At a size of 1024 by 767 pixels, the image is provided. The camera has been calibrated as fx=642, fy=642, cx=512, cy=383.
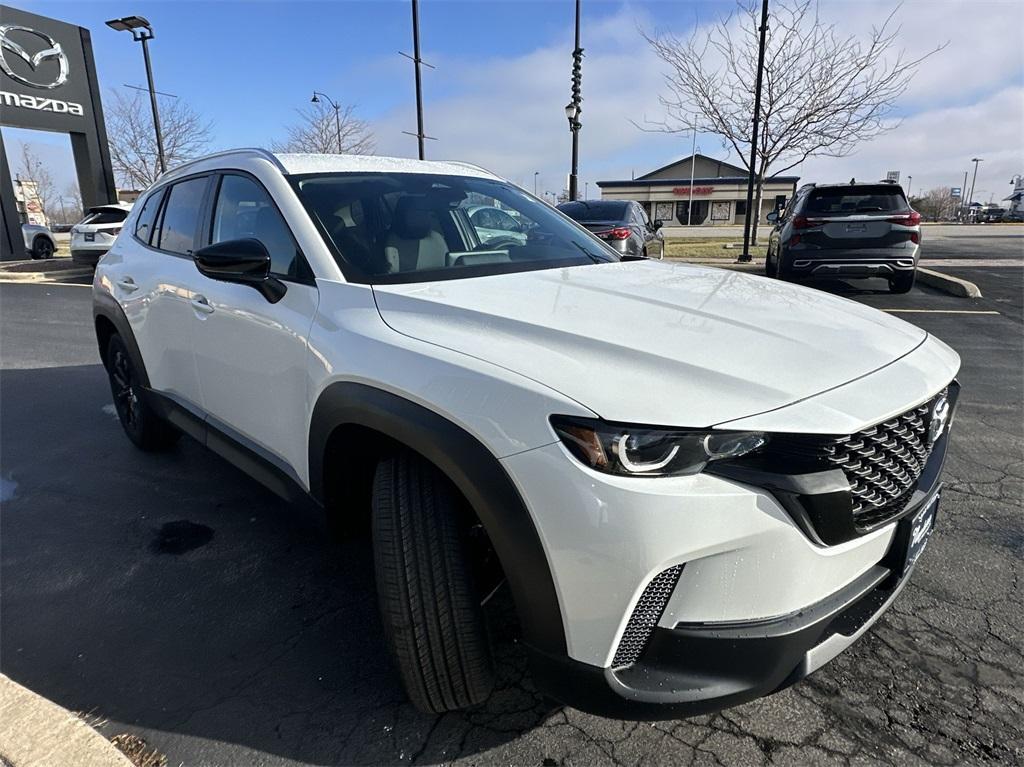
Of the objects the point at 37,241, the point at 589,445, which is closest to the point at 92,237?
the point at 37,241

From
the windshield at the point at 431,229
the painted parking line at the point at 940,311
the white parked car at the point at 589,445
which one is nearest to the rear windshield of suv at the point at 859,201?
the painted parking line at the point at 940,311

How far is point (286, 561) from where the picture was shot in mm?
2863

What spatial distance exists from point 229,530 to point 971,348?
6818 millimetres

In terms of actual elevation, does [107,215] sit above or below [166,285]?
above

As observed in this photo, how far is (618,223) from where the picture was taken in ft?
31.1

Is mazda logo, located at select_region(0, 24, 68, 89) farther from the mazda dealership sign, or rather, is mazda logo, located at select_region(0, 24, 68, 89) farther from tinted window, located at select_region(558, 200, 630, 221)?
tinted window, located at select_region(558, 200, 630, 221)

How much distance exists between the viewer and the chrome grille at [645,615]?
4.65ft

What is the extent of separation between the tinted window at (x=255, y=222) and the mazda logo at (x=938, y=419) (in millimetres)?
2021

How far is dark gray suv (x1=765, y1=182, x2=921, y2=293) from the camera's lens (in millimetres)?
8641

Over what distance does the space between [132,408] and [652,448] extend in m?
3.84

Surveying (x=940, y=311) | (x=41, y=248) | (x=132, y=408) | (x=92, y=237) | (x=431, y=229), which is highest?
(x=431, y=229)

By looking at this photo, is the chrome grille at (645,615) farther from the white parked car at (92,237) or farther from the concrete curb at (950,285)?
the white parked car at (92,237)

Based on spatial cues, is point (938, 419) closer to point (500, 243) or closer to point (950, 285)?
point (500, 243)

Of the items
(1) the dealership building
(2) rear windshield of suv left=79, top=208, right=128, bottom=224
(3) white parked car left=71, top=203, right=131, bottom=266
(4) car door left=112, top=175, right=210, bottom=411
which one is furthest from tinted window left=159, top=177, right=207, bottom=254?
(1) the dealership building
